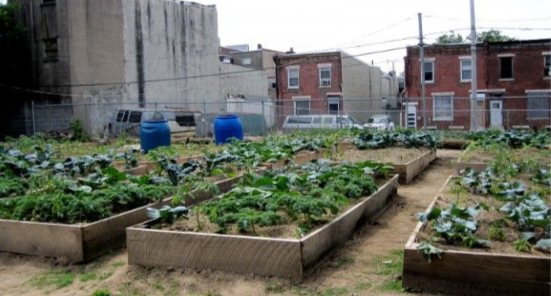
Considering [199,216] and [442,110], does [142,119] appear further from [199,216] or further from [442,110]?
[199,216]

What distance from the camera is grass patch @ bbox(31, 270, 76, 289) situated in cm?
471

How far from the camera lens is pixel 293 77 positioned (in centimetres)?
4134

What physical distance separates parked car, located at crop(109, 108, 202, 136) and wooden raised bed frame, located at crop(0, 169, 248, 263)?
20.0m

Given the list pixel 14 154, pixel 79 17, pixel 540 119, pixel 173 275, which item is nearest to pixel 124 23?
pixel 79 17

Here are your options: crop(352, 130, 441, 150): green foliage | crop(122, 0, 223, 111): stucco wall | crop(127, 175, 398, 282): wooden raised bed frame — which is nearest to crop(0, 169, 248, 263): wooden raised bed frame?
crop(127, 175, 398, 282): wooden raised bed frame

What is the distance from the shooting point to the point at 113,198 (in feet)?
19.5

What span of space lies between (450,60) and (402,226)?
32634 mm

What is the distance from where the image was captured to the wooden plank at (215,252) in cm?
425

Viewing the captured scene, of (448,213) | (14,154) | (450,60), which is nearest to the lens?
(448,213)

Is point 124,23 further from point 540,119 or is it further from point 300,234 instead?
point 300,234

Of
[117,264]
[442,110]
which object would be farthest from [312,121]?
[117,264]

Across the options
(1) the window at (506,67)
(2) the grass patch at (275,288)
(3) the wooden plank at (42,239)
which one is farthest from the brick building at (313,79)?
(2) the grass patch at (275,288)

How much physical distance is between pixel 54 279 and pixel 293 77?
123ft

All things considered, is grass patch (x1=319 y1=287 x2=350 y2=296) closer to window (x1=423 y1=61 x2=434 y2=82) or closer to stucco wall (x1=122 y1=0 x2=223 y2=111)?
stucco wall (x1=122 y1=0 x2=223 y2=111)
